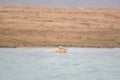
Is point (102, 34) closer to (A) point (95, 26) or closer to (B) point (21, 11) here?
(A) point (95, 26)

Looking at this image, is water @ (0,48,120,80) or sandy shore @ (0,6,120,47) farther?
sandy shore @ (0,6,120,47)

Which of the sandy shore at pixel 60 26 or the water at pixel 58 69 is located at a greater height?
the sandy shore at pixel 60 26

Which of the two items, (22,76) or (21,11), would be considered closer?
(22,76)

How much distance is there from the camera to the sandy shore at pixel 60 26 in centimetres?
1483

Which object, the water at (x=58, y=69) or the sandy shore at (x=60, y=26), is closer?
the water at (x=58, y=69)

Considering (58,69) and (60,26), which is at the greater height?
(60,26)

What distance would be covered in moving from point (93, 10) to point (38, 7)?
2.54m

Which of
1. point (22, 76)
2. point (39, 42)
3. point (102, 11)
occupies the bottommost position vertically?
point (22, 76)

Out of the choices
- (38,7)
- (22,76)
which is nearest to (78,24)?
(38,7)

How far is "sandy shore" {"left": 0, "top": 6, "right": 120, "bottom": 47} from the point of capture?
14.8 metres

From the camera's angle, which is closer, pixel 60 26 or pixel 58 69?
pixel 58 69

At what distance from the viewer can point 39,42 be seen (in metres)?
14.9

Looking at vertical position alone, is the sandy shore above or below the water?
above

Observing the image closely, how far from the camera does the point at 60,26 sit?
15.2 m
